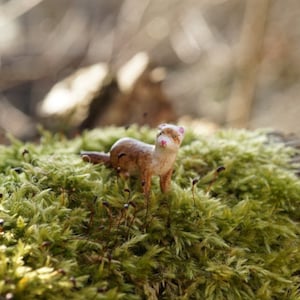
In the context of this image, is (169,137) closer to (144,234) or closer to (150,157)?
(150,157)

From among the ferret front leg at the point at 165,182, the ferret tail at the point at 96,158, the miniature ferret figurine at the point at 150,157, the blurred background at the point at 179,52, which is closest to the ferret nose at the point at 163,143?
the miniature ferret figurine at the point at 150,157

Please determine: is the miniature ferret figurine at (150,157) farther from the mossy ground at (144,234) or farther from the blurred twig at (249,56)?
the blurred twig at (249,56)

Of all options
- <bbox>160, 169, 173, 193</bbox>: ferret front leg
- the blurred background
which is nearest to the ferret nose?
<bbox>160, 169, 173, 193</bbox>: ferret front leg

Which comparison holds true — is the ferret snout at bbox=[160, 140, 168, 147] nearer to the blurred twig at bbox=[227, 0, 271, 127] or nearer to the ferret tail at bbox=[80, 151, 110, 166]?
the ferret tail at bbox=[80, 151, 110, 166]

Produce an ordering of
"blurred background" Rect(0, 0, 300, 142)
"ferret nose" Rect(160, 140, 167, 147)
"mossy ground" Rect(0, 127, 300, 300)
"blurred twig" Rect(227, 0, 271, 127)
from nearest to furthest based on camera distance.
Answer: "mossy ground" Rect(0, 127, 300, 300)
"ferret nose" Rect(160, 140, 167, 147)
"blurred twig" Rect(227, 0, 271, 127)
"blurred background" Rect(0, 0, 300, 142)

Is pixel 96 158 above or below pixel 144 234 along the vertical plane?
above

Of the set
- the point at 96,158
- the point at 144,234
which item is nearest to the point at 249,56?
the point at 96,158
